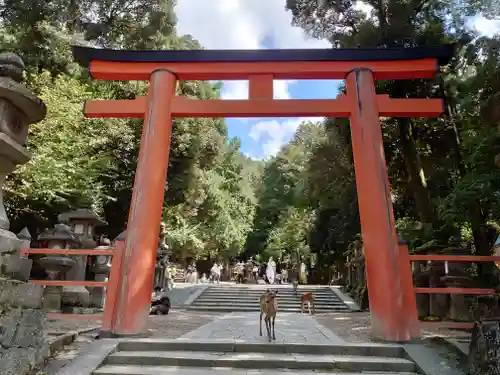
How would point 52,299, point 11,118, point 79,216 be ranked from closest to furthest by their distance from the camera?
point 11,118, point 52,299, point 79,216

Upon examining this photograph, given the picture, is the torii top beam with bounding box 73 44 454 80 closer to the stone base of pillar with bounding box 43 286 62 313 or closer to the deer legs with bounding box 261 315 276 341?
the deer legs with bounding box 261 315 276 341

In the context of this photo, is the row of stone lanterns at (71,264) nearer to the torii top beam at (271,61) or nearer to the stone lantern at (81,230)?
the stone lantern at (81,230)

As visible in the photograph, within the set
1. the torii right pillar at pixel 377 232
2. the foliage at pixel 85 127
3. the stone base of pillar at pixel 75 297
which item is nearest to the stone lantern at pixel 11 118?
the torii right pillar at pixel 377 232

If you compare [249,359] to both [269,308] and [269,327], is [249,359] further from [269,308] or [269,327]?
[269,308]

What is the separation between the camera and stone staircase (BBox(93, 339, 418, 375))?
4273 millimetres

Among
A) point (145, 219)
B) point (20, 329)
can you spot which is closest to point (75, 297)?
point (145, 219)

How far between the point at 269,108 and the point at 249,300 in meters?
10.1

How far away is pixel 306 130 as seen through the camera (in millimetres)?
39594

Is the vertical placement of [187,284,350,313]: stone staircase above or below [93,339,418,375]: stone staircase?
above

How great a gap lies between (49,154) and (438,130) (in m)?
14.5

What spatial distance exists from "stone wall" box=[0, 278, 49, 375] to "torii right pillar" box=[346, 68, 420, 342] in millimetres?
4423

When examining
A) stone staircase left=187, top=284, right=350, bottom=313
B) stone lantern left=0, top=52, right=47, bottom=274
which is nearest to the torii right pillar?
stone lantern left=0, top=52, right=47, bottom=274

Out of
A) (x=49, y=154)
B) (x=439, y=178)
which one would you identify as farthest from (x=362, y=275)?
(x=49, y=154)

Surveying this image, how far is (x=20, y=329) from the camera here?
3.42m
